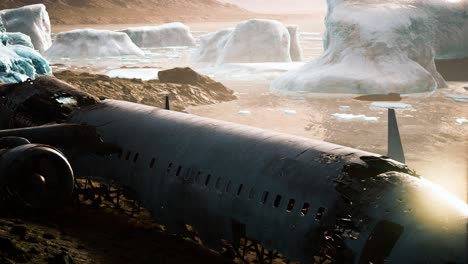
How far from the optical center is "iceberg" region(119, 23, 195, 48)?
568 ft

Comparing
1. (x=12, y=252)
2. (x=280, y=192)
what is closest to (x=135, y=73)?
(x=12, y=252)

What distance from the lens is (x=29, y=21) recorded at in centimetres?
13500

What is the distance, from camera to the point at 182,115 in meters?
24.9

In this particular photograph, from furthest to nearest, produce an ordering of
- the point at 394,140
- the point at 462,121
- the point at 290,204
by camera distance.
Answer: the point at 462,121, the point at 394,140, the point at 290,204

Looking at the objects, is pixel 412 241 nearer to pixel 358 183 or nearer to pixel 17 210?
pixel 358 183

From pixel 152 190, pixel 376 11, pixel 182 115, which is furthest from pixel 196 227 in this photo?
pixel 376 11

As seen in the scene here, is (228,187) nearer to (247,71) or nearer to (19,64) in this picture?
(19,64)

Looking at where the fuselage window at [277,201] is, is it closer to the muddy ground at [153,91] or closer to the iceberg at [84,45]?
the muddy ground at [153,91]

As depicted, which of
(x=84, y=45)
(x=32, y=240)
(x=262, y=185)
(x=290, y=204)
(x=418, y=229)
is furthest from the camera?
(x=84, y=45)

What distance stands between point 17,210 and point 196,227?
23.9 ft

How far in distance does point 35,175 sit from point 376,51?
6260 centimetres

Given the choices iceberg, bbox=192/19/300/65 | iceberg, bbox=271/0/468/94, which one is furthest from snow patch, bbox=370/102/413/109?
iceberg, bbox=192/19/300/65

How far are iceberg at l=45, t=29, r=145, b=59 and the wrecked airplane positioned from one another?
4439 inches

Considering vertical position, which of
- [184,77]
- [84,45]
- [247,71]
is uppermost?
[184,77]
